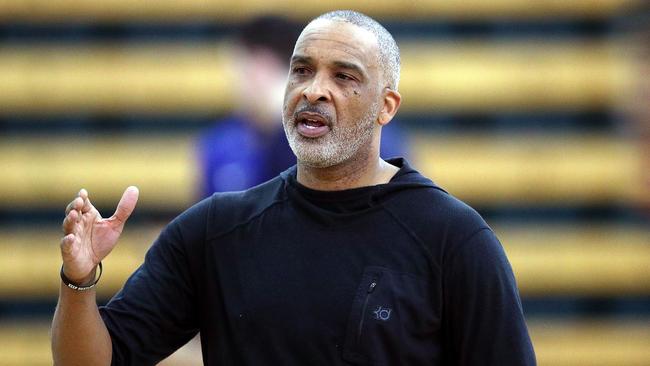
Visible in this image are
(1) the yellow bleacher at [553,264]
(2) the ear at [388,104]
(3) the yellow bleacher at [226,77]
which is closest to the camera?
(2) the ear at [388,104]

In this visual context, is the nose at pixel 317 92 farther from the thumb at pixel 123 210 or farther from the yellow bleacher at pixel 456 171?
the yellow bleacher at pixel 456 171

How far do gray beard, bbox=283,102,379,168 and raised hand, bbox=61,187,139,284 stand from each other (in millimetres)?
398

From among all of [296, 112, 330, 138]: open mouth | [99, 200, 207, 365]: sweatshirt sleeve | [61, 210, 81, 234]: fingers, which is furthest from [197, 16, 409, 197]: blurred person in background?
[61, 210, 81, 234]: fingers

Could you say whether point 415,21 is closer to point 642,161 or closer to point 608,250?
point 608,250

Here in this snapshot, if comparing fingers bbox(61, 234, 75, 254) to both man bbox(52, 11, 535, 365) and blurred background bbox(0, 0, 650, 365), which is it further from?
blurred background bbox(0, 0, 650, 365)

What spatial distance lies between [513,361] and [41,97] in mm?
5892

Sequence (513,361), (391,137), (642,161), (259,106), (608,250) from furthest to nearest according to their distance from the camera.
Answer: (608,250)
(259,106)
(391,137)
(513,361)
(642,161)

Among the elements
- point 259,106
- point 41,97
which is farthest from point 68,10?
point 259,106

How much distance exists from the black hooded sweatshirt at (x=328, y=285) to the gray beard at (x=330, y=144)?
3.4 inches

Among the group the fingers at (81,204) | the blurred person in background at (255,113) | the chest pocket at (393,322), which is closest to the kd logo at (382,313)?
the chest pocket at (393,322)

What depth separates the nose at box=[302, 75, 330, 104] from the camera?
112 inches

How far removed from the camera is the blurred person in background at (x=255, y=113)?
450cm

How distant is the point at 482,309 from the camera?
2.75 m

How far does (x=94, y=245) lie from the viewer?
2.81 meters
